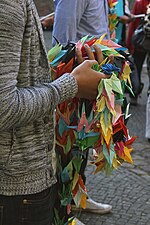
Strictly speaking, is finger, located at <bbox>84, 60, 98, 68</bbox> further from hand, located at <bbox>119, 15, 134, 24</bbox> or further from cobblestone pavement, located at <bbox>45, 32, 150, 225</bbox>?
hand, located at <bbox>119, 15, 134, 24</bbox>

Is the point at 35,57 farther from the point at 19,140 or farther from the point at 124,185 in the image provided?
the point at 124,185

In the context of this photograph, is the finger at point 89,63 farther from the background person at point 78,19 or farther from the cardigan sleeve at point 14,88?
the background person at point 78,19

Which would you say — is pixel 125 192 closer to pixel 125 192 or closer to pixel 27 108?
pixel 125 192

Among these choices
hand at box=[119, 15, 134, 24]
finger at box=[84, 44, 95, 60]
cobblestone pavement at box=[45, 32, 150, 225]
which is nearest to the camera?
finger at box=[84, 44, 95, 60]

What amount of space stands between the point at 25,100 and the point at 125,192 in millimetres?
2786

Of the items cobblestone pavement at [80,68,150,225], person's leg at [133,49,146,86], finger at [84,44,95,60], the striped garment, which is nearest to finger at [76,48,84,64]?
finger at [84,44,95,60]

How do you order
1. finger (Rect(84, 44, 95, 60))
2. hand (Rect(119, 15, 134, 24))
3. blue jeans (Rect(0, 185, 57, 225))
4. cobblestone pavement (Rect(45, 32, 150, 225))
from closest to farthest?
blue jeans (Rect(0, 185, 57, 225))
finger (Rect(84, 44, 95, 60))
cobblestone pavement (Rect(45, 32, 150, 225))
hand (Rect(119, 15, 134, 24))

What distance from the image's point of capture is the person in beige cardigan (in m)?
1.62

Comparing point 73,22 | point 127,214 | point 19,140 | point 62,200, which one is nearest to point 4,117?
point 19,140

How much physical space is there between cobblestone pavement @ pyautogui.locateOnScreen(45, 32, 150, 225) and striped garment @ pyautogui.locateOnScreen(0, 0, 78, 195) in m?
2.02

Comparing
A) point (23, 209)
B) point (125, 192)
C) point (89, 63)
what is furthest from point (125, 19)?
point (23, 209)

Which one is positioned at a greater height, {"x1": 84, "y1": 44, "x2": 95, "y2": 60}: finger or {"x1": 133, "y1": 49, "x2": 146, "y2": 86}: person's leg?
{"x1": 84, "y1": 44, "x2": 95, "y2": 60}: finger

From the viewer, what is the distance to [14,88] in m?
1.65

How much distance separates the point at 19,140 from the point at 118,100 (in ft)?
Result: 1.71
